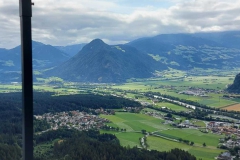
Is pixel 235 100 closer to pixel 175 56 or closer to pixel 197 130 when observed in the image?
pixel 197 130

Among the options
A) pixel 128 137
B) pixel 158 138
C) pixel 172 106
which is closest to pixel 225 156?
pixel 158 138

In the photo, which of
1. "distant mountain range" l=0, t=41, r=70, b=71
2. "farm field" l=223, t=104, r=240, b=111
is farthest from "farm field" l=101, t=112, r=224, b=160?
"distant mountain range" l=0, t=41, r=70, b=71

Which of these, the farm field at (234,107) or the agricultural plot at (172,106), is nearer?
the farm field at (234,107)

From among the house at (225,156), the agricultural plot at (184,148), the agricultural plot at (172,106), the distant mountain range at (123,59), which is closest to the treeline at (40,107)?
the agricultural plot at (172,106)

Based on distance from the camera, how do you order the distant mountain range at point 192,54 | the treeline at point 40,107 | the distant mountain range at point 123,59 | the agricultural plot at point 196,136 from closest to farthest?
the treeline at point 40,107, the agricultural plot at point 196,136, the distant mountain range at point 123,59, the distant mountain range at point 192,54

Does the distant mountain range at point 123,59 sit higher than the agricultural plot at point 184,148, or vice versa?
the distant mountain range at point 123,59

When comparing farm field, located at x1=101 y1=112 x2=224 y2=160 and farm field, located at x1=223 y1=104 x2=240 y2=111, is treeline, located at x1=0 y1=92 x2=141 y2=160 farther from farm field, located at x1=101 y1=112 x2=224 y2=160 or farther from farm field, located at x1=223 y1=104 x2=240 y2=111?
farm field, located at x1=223 y1=104 x2=240 y2=111

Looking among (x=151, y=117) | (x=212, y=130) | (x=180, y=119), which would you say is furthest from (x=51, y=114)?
(x=212, y=130)

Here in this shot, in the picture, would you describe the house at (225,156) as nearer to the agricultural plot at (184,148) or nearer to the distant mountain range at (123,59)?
the agricultural plot at (184,148)
